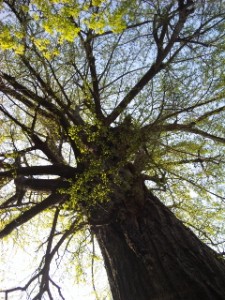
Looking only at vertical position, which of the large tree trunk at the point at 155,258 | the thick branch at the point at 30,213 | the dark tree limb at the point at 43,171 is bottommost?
the large tree trunk at the point at 155,258

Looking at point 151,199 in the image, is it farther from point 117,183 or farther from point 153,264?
point 153,264

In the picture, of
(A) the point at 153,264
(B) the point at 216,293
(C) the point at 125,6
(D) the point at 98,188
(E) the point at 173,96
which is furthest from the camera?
(E) the point at 173,96

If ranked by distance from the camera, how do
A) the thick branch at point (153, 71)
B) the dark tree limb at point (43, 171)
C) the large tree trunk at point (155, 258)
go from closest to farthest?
the large tree trunk at point (155, 258) → the dark tree limb at point (43, 171) → the thick branch at point (153, 71)

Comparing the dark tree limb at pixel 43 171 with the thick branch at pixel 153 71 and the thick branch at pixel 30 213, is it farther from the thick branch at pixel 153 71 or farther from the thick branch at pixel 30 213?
the thick branch at pixel 153 71

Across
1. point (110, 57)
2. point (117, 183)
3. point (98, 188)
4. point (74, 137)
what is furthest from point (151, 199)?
point (110, 57)

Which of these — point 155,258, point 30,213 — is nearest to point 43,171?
point 30,213

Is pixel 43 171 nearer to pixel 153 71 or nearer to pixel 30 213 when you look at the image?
pixel 30 213

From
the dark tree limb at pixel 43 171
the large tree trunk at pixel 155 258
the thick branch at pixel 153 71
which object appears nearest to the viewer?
the large tree trunk at pixel 155 258

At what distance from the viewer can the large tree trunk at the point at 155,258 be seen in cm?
274

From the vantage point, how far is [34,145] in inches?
159

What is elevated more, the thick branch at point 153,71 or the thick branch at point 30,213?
the thick branch at point 153,71

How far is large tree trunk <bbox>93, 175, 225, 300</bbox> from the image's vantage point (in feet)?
8.99

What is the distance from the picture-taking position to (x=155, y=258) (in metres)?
3.02

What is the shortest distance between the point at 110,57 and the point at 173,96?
114 cm
